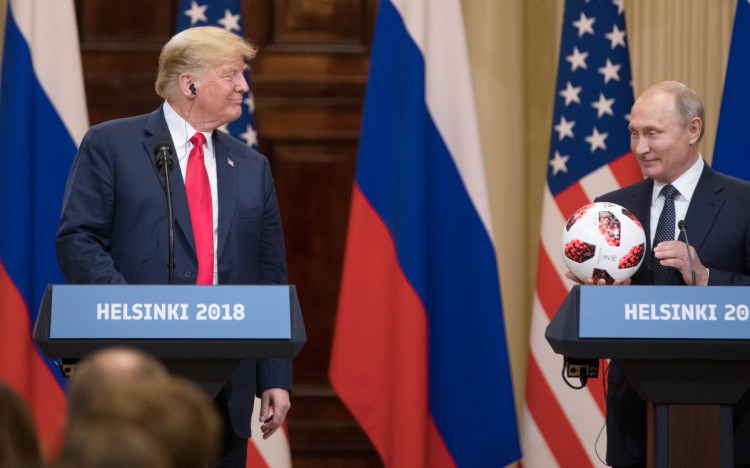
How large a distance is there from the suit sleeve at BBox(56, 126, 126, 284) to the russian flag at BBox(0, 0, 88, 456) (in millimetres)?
1639

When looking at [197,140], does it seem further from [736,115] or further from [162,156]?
[736,115]

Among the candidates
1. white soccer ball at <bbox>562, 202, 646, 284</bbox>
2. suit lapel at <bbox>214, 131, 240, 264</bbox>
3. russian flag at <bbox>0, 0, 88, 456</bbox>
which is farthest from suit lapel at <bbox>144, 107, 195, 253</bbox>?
russian flag at <bbox>0, 0, 88, 456</bbox>

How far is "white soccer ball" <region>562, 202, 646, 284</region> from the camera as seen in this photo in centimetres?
319

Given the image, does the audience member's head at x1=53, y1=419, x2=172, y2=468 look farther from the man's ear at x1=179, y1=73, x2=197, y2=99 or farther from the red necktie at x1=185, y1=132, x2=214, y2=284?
the man's ear at x1=179, y1=73, x2=197, y2=99

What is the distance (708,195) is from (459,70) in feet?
5.90

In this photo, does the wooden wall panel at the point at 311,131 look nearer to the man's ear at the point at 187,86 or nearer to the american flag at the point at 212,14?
the american flag at the point at 212,14

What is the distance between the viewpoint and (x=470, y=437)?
16.9ft

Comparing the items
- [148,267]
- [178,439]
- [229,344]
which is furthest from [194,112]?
[178,439]

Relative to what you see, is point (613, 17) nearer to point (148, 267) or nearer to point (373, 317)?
point (373, 317)

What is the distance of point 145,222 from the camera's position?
338 centimetres

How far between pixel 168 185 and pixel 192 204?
0.30 metres

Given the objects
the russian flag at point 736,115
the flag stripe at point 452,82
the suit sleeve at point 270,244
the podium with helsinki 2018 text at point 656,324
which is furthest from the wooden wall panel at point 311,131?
the podium with helsinki 2018 text at point 656,324

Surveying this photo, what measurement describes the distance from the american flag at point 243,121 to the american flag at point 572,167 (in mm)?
1096

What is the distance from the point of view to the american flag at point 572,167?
5191mm
